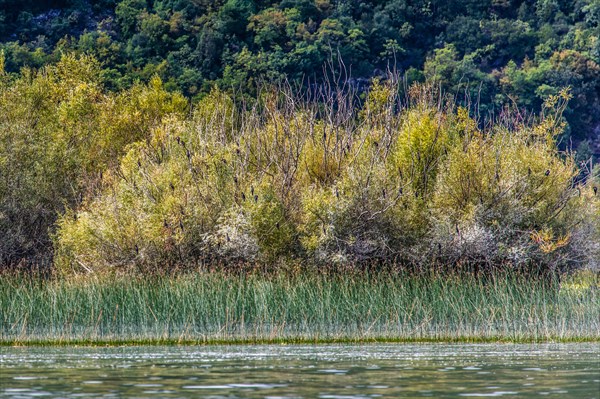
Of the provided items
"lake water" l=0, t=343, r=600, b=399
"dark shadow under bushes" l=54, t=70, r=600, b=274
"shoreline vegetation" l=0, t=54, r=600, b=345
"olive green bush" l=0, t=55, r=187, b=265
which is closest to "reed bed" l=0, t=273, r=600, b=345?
"lake water" l=0, t=343, r=600, b=399

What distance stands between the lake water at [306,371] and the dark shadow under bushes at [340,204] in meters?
14.0

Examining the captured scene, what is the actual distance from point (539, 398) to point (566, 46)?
9832cm

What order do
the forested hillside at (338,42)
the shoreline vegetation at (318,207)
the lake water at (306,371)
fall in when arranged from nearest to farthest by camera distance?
the lake water at (306,371)
the shoreline vegetation at (318,207)
the forested hillside at (338,42)

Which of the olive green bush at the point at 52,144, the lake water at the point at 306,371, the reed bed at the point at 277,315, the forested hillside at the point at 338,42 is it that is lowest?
the lake water at the point at 306,371

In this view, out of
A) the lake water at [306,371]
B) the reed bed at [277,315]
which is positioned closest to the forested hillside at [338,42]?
the reed bed at [277,315]

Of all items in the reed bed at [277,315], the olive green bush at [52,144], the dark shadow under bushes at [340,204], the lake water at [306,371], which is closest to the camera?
the lake water at [306,371]

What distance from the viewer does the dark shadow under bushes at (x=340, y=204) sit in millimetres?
38531

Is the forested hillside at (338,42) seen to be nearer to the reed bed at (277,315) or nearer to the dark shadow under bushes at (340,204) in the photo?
the dark shadow under bushes at (340,204)

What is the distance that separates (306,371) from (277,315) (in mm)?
7895

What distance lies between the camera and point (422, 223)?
131ft

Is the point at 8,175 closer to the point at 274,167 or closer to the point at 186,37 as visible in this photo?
the point at 274,167

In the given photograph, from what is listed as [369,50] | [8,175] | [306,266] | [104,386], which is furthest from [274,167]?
[369,50]

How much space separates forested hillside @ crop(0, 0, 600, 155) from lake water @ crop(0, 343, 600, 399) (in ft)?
208

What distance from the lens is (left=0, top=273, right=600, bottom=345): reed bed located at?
25.8m
